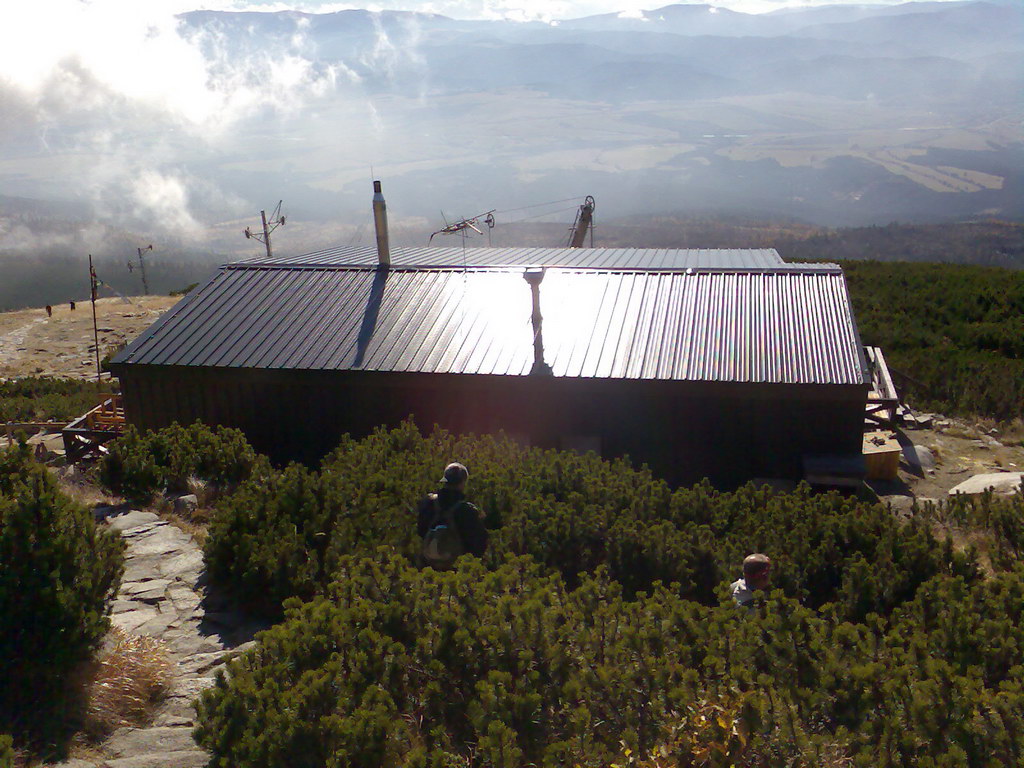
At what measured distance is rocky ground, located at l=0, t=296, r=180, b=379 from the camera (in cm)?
3550

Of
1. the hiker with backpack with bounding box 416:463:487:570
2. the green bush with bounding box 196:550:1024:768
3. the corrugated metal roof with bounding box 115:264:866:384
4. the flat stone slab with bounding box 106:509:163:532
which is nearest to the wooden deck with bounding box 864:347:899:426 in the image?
the corrugated metal roof with bounding box 115:264:866:384

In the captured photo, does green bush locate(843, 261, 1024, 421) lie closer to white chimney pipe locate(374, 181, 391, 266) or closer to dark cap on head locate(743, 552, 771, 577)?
white chimney pipe locate(374, 181, 391, 266)

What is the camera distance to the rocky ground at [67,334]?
116 feet

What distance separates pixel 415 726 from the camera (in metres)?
4.38

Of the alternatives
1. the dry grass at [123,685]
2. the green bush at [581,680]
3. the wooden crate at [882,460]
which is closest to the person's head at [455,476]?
the green bush at [581,680]

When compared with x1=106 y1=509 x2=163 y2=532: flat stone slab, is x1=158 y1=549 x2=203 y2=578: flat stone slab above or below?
below

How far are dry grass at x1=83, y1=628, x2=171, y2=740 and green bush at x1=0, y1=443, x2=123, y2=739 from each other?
166 millimetres

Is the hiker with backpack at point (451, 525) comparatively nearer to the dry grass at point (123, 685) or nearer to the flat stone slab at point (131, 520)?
the dry grass at point (123, 685)

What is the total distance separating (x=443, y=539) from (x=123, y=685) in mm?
2242

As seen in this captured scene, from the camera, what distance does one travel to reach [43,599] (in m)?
5.06

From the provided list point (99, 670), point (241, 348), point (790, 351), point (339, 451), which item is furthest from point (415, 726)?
point (241, 348)

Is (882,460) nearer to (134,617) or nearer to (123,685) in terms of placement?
(134,617)

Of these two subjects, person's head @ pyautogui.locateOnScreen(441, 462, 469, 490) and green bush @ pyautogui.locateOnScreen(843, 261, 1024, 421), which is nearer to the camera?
person's head @ pyautogui.locateOnScreen(441, 462, 469, 490)

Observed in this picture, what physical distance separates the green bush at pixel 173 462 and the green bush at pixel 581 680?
15.9 ft
